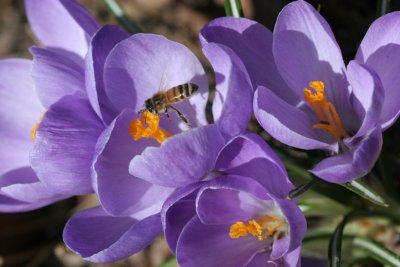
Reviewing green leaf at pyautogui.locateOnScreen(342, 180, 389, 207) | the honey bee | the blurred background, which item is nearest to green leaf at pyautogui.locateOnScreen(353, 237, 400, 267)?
green leaf at pyautogui.locateOnScreen(342, 180, 389, 207)

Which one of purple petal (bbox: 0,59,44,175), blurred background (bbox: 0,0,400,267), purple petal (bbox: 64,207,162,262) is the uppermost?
purple petal (bbox: 0,59,44,175)

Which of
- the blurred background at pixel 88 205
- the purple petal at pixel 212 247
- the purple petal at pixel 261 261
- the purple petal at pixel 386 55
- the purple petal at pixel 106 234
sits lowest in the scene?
the blurred background at pixel 88 205

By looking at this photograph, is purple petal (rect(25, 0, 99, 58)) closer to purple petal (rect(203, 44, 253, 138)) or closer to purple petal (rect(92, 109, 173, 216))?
purple petal (rect(92, 109, 173, 216))

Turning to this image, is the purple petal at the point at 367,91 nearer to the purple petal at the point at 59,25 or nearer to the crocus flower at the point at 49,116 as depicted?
the crocus flower at the point at 49,116

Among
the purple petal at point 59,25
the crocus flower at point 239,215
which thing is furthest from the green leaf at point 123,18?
the crocus flower at point 239,215

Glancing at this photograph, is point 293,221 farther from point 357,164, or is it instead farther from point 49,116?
point 49,116

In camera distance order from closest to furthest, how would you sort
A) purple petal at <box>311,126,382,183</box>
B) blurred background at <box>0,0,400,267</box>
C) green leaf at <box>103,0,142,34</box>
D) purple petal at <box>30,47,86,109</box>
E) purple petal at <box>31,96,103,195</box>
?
purple petal at <box>311,126,382,183</box> < purple petal at <box>31,96,103,195</box> < purple petal at <box>30,47,86,109</box> < green leaf at <box>103,0,142,34</box> < blurred background at <box>0,0,400,267</box>
